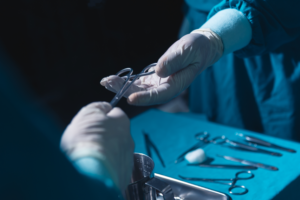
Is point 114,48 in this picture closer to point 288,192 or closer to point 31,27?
point 31,27

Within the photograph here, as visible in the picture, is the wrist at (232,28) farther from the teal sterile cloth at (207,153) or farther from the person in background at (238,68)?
the teal sterile cloth at (207,153)

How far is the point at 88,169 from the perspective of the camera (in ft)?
1.52

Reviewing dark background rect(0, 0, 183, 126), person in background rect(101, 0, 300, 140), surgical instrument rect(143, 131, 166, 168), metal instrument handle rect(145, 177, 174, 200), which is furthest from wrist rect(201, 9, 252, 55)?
dark background rect(0, 0, 183, 126)

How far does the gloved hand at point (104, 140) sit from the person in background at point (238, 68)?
0.44ft

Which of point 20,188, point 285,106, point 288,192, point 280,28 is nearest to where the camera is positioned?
point 20,188

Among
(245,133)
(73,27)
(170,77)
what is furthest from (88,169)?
(73,27)

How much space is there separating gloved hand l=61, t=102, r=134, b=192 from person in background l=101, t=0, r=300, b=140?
0.13 metres

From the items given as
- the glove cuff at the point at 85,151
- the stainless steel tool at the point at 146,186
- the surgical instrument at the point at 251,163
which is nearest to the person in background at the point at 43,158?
the glove cuff at the point at 85,151

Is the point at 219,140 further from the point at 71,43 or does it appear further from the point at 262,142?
the point at 71,43

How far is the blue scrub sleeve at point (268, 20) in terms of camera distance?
99 centimetres

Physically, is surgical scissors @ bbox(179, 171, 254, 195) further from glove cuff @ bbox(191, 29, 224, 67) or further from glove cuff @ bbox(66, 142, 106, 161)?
glove cuff @ bbox(66, 142, 106, 161)

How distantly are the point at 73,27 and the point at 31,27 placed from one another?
1.53 ft

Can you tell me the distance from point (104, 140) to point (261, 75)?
995mm

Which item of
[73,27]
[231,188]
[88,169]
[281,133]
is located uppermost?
[73,27]
